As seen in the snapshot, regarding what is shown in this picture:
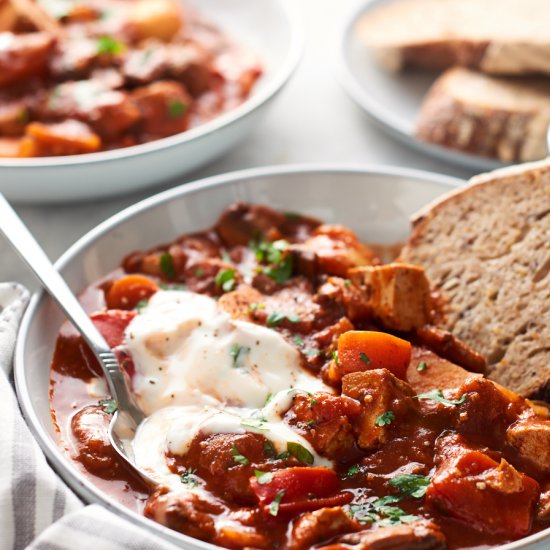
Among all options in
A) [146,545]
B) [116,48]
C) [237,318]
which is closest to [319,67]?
[116,48]

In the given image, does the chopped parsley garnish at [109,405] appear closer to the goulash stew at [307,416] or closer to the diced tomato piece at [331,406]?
the goulash stew at [307,416]

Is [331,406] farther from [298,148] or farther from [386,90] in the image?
[386,90]

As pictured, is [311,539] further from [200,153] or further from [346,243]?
[200,153]

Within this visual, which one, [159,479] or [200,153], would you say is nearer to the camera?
[159,479]

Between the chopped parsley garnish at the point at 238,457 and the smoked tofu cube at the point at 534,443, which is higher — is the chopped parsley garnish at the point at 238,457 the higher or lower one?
the lower one

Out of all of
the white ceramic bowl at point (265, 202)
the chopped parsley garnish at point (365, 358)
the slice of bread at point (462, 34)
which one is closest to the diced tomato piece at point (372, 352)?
the chopped parsley garnish at point (365, 358)

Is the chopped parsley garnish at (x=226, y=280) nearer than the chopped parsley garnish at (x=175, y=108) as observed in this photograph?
Yes
